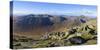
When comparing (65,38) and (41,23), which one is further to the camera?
(65,38)

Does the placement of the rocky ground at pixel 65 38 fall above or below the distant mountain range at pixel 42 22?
below

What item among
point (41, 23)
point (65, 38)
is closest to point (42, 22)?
point (41, 23)

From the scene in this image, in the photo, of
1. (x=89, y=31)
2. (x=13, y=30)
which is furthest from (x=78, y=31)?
(x=13, y=30)

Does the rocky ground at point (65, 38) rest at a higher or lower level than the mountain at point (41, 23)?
lower

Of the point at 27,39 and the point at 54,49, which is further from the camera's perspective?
the point at 54,49

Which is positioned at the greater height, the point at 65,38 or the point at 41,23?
the point at 41,23

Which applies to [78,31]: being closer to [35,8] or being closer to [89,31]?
[89,31]

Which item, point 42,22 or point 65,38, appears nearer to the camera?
point 42,22

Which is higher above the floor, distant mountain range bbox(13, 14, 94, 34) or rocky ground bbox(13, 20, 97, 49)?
distant mountain range bbox(13, 14, 94, 34)

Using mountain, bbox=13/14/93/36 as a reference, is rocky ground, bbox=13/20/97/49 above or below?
below

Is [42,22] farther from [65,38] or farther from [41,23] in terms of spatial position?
[65,38]

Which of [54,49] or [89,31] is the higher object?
[89,31]
